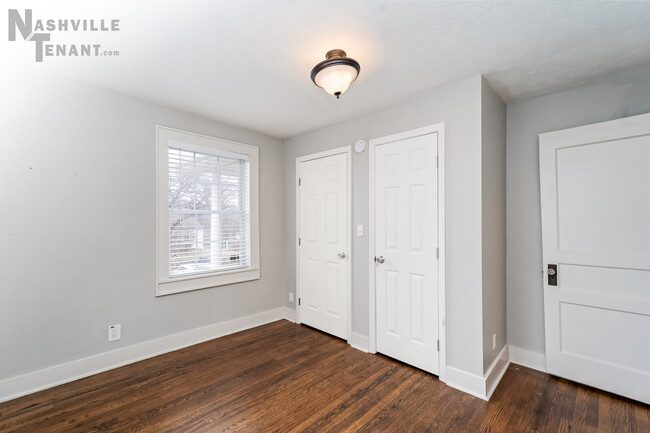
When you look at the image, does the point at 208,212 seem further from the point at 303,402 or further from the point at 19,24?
the point at 303,402

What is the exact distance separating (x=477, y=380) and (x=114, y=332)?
3.20m

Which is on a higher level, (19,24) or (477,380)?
(19,24)

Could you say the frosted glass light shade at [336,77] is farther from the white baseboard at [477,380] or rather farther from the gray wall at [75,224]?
the white baseboard at [477,380]

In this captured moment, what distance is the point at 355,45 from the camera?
6.21ft

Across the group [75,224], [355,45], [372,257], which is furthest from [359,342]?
[75,224]

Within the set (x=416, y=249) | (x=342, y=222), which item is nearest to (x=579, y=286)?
(x=416, y=249)

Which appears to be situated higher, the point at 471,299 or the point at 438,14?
the point at 438,14

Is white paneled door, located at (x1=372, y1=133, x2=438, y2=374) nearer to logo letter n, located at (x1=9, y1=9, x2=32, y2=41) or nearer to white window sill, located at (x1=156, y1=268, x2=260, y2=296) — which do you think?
white window sill, located at (x1=156, y1=268, x2=260, y2=296)

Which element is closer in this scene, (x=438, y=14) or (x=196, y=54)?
(x=438, y=14)

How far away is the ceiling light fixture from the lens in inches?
72.8

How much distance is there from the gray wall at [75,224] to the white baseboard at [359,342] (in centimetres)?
180

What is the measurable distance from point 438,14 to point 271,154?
2.75m

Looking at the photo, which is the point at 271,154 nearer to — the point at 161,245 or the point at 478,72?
the point at 161,245

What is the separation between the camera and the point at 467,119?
232 centimetres
